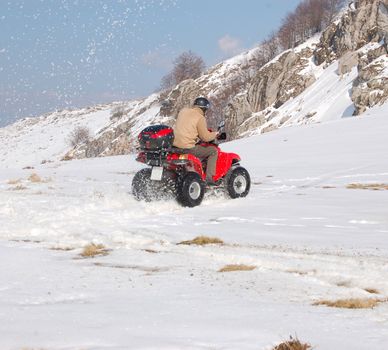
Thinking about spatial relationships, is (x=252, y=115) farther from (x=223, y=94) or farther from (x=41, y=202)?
(x=41, y=202)

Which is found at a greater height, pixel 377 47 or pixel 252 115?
pixel 377 47

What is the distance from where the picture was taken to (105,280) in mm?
4934

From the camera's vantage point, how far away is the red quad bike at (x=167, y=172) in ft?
35.7

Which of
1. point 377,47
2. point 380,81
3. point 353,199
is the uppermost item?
point 377,47

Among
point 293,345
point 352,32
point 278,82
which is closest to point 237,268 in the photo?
point 293,345

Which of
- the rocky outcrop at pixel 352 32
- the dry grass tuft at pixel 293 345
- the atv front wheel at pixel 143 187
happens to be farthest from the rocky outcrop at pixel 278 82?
the dry grass tuft at pixel 293 345

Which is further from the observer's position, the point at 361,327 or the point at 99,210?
the point at 99,210

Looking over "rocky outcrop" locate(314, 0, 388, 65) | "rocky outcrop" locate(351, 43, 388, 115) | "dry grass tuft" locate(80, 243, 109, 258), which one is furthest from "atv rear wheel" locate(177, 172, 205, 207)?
"rocky outcrop" locate(314, 0, 388, 65)

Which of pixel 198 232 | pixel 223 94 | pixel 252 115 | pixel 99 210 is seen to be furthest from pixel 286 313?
pixel 223 94

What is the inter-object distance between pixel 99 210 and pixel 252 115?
61.8 m

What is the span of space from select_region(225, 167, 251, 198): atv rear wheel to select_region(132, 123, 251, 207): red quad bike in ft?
1.14

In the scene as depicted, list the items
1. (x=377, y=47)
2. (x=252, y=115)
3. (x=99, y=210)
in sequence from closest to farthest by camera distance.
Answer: (x=99, y=210), (x=377, y=47), (x=252, y=115)

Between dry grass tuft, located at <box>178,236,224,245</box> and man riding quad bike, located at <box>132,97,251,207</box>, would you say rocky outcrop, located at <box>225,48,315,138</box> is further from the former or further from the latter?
dry grass tuft, located at <box>178,236,224,245</box>

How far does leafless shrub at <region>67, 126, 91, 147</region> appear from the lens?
10075cm
